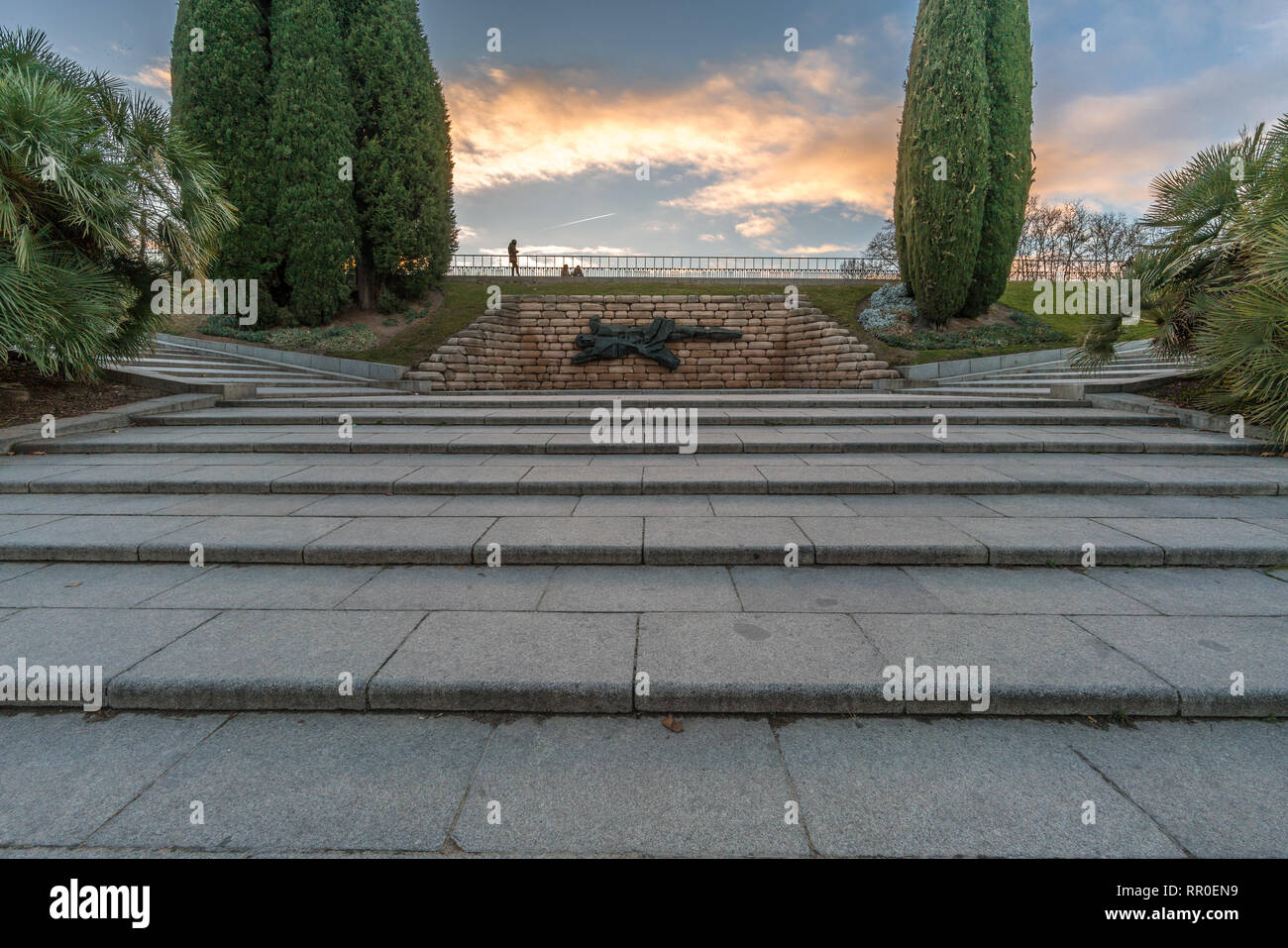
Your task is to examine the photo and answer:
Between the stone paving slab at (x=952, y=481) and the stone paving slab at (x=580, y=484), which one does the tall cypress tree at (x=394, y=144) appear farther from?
the stone paving slab at (x=952, y=481)

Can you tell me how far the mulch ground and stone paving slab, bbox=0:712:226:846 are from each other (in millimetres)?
8456

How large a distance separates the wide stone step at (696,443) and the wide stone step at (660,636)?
10.9ft

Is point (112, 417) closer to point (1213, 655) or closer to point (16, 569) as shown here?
point (16, 569)

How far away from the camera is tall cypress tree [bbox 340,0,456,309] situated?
58.1 feet

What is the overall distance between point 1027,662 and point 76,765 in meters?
4.61

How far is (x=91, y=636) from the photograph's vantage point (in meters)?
3.38

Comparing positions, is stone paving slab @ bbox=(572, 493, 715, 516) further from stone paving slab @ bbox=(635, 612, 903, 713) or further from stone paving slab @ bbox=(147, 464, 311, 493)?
stone paving slab @ bbox=(147, 464, 311, 493)

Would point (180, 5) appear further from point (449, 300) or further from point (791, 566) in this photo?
point (791, 566)

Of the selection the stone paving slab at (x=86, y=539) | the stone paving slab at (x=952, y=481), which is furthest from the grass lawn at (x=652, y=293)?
the stone paving slab at (x=86, y=539)

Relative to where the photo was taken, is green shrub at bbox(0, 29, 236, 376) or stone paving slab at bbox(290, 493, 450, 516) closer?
stone paving slab at bbox(290, 493, 450, 516)

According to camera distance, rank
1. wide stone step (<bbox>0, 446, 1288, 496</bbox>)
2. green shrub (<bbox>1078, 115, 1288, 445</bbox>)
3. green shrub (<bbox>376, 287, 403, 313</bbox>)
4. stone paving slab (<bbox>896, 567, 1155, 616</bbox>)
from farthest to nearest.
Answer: green shrub (<bbox>376, 287, 403, 313</bbox>) < green shrub (<bbox>1078, 115, 1288, 445</bbox>) < wide stone step (<bbox>0, 446, 1288, 496</bbox>) < stone paving slab (<bbox>896, 567, 1155, 616</bbox>)

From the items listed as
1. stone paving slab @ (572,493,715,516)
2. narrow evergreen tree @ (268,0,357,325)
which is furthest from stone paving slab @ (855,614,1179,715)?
narrow evergreen tree @ (268,0,357,325)

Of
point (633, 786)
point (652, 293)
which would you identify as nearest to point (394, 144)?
point (652, 293)

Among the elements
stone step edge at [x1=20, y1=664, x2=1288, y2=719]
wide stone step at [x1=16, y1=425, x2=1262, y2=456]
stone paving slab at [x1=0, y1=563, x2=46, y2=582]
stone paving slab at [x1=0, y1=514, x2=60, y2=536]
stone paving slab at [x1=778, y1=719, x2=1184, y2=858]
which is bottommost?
stone paving slab at [x1=778, y1=719, x2=1184, y2=858]
